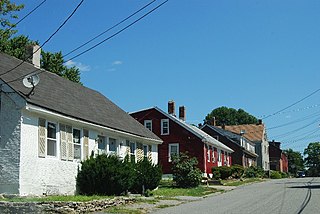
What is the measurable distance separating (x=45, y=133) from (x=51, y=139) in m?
0.57

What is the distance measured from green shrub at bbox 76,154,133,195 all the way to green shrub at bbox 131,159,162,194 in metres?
2.63

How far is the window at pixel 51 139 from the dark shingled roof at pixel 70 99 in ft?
2.35

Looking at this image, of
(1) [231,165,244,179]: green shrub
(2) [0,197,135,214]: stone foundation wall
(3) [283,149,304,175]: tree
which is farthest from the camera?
(3) [283,149,304,175]: tree

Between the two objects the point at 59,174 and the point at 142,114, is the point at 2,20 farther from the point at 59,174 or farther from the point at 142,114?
the point at 142,114

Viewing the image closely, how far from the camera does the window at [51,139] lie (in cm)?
2006

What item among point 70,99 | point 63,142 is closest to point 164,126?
point 70,99

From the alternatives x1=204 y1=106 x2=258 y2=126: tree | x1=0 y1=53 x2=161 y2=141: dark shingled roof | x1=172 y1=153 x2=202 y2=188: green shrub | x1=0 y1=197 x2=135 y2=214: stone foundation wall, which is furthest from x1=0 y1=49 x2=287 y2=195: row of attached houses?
x1=204 y1=106 x2=258 y2=126: tree

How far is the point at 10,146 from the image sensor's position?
18188 mm

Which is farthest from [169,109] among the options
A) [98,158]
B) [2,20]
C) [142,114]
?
[98,158]

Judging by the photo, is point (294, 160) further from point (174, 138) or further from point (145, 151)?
point (145, 151)

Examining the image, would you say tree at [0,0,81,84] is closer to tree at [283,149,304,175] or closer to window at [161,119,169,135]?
window at [161,119,169,135]

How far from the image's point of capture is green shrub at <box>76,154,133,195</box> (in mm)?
21766

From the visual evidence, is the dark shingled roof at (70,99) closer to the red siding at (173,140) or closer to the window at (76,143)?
the window at (76,143)

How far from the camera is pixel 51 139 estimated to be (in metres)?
20.2
